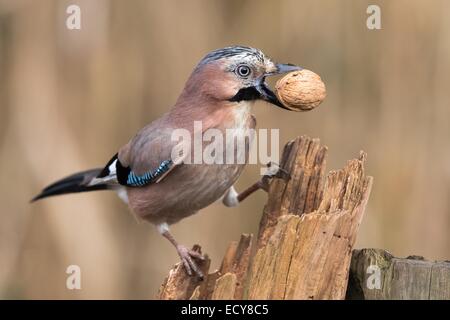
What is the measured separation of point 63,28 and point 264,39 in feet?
4.07

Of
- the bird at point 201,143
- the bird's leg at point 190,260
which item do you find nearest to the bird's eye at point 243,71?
the bird at point 201,143

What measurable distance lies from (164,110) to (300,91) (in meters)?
1.79

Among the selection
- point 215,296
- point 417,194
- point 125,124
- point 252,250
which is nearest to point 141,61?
point 125,124

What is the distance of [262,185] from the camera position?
4.46 metres

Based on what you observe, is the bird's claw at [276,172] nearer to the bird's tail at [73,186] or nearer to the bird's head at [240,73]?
the bird's head at [240,73]

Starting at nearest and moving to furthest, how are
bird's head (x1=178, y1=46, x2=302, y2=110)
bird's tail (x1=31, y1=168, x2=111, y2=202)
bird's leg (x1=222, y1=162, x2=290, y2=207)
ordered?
bird's leg (x1=222, y1=162, x2=290, y2=207)
bird's head (x1=178, y1=46, x2=302, y2=110)
bird's tail (x1=31, y1=168, x2=111, y2=202)

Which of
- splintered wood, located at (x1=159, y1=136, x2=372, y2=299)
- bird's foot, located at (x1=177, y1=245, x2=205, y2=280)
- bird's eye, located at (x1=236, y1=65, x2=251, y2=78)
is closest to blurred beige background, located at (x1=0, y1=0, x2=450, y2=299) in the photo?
bird's eye, located at (x1=236, y1=65, x2=251, y2=78)

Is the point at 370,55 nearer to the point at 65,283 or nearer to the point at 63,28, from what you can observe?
the point at 63,28

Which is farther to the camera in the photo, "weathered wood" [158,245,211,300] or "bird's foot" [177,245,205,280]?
"bird's foot" [177,245,205,280]

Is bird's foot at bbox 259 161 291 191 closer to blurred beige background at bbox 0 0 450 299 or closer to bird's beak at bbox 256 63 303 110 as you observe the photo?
bird's beak at bbox 256 63 303 110

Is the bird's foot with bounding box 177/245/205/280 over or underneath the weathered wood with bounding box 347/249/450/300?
underneath

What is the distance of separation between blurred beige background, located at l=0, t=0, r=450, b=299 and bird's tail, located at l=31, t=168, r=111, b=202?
365mm

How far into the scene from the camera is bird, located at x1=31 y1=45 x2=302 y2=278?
4047mm

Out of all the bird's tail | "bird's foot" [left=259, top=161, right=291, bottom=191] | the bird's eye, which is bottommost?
the bird's tail
